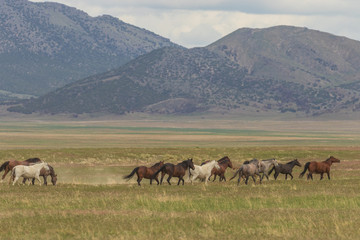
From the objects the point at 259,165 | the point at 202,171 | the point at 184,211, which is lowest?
the point at 184,211

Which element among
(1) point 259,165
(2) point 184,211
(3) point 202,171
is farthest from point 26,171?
(2) point 184,211

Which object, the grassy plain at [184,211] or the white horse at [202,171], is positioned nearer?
the grassy plain at [184,211]

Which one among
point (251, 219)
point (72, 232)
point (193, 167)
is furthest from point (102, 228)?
point (193, 167)

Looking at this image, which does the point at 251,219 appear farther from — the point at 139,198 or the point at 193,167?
the point at 193,167

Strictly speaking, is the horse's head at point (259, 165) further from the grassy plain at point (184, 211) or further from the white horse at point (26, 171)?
the white horse at point (26, 171)

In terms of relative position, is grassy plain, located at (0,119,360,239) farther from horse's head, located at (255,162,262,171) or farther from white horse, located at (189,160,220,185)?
white horse, located at (189,160,220,185)

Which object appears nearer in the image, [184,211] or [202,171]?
[184,211]

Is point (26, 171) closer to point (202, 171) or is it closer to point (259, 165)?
point (202, 171)

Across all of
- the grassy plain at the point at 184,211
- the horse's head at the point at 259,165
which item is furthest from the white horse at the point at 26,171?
the horse's head at the point at 259,165

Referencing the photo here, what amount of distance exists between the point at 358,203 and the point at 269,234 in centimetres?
831

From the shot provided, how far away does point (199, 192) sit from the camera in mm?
30688

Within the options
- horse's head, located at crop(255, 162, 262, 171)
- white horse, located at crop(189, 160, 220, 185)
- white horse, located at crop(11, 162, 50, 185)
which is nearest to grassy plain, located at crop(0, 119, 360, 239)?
white horse, located at crop(11, 162, 50, 185)

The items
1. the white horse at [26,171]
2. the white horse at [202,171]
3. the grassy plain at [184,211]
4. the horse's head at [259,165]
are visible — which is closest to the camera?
the grassy plain at [184,211]

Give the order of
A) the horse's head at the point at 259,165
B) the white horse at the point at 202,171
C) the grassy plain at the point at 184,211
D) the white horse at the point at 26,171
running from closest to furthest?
the grassy plain at the point at 184,211 < the white horse at the point at 26,171 < the white horse at the point at 202,171 < the horse's head at the point at 259,165
